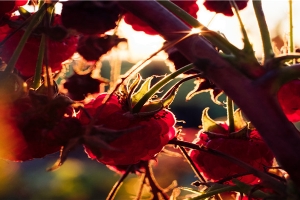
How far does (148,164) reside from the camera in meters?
0.54

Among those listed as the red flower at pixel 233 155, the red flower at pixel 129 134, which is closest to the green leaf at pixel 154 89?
the red flower at pixel 129 134

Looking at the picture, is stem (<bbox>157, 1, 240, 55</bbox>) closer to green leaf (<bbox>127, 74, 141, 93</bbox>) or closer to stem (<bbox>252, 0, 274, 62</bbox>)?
stem (<bbox>252, 0, 274, 62</bbox>)

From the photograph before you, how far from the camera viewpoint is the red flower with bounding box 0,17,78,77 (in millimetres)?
504

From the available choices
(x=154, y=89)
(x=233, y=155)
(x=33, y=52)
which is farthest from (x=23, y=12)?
(x=233, y=155)

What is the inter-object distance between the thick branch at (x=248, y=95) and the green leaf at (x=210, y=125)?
0.22 metres

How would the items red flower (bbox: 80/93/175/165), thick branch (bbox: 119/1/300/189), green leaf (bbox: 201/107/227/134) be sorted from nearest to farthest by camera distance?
thick branch (bbox: 119/1/300/189) < red flower (bbox: 80/93/175/165) < green leaf (bbox: 201/107/227/134)

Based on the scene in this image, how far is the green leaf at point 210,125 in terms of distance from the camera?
585 millimetres

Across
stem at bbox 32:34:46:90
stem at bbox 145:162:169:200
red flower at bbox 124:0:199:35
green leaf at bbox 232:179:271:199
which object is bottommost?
stem at bbox 145:162:169:200

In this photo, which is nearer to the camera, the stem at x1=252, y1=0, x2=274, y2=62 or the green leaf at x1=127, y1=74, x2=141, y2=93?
the stem at x1=252, y1=0, x2=274, y2=62

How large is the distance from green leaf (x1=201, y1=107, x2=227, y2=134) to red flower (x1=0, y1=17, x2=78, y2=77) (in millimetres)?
165

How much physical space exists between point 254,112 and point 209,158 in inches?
7.6

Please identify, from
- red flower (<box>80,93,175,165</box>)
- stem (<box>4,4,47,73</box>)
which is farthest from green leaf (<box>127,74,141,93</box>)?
stem (<box>4,4,47,73</box>)

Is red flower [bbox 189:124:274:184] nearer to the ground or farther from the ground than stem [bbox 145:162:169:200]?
farther from the ground

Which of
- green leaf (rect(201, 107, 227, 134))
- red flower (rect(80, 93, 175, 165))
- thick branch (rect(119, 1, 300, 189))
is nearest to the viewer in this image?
thick branch (rect(119, 1, 300, 189))
